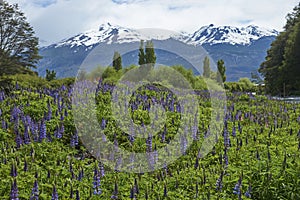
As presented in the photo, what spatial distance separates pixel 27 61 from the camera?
43156 mm

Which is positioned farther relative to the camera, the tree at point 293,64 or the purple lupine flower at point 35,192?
the tree at point 293,64

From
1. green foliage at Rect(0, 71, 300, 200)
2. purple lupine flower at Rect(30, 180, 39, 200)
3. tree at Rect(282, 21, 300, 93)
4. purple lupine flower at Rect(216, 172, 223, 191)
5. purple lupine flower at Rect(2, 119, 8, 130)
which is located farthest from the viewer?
tree at Rect(282, 21, 300, 93)

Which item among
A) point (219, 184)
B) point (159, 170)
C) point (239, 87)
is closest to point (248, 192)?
point (219, 184)

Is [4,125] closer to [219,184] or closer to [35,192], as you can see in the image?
[35,192]

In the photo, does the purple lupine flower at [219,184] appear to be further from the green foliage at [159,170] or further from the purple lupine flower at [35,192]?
the purple lupine flower at [35,192]

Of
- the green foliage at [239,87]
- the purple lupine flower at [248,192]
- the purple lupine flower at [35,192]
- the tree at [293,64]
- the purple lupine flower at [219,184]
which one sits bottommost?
the purple lupine flower at [248,192]

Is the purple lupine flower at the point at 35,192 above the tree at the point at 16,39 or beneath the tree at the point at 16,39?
beneath

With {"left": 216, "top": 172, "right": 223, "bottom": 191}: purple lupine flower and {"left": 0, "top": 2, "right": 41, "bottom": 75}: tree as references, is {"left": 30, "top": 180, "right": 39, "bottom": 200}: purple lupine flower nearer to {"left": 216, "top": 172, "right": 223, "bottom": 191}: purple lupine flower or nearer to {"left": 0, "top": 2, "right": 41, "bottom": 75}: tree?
{"left": 216, "top": 172, "right": 223, "bottom": 191}: purple lupine flower

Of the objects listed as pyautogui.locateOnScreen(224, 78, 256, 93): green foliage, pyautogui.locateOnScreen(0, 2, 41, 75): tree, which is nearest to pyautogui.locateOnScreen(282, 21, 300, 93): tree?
pyautogui.locateOnScreen(224, 78, 256, 93): green foliage

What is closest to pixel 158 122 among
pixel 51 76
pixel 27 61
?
pixel 51 76

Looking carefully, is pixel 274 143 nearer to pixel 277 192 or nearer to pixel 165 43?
pixel 277 192

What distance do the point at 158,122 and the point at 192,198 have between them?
11.1ft

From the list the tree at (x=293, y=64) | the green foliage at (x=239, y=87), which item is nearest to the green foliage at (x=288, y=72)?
the tree at (x=293, y=64)

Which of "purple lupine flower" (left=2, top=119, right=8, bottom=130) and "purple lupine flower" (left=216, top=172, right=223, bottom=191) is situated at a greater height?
"purple lupine flower" (left=2, top=119, right=8, bottom=130)
